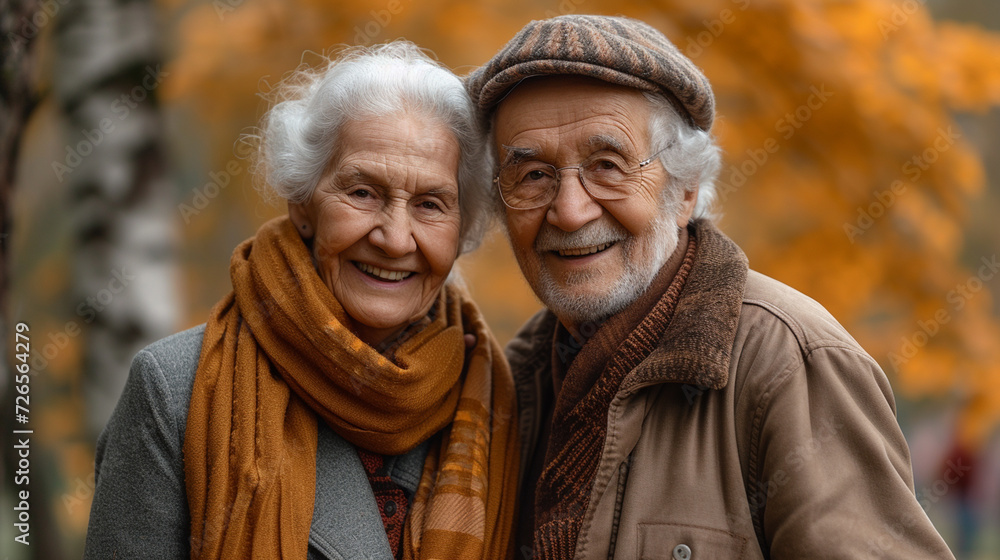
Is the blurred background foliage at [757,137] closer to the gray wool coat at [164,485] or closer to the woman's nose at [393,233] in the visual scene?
the woman's nose at [393,233]

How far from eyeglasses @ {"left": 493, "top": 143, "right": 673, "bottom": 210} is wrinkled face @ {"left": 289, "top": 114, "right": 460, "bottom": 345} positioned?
0.19 metres

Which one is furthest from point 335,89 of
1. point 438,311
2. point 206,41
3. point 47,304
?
point 47,304

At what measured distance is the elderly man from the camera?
1840 millimetres

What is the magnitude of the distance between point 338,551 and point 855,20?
2.96 metres

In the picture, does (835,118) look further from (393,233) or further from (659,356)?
(393,233)

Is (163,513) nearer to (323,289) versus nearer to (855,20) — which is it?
(323,289)

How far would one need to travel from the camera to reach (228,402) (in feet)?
7.25

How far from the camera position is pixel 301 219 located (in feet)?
8.30

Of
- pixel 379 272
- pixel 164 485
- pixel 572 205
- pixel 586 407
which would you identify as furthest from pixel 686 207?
pixel 164 485

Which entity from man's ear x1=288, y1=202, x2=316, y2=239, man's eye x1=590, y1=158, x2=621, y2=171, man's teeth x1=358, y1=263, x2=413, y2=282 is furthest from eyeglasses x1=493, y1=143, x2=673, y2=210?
man's ear x1=288, y1=202, x2=316, y2=239

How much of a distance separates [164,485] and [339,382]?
20.6 inches

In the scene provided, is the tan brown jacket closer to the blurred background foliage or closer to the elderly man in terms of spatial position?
the elderly man

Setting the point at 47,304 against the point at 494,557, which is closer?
the point at 494,557

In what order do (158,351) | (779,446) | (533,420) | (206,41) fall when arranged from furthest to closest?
(206,41)
(533,420)
(158,351)
(779,446)
